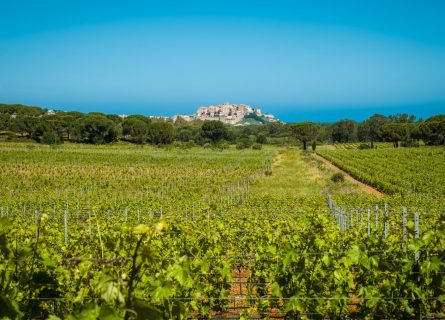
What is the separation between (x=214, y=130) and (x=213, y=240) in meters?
101

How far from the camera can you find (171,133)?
315 ft

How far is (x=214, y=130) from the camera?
107500 millimetres

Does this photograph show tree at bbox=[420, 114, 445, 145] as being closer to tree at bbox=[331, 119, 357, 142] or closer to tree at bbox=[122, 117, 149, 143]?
tree at bbox=[331, 119, 357, 142]

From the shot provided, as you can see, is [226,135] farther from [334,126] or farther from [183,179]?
[183,179]

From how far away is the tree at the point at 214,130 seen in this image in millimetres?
107500

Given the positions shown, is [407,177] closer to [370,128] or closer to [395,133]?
[395,133]

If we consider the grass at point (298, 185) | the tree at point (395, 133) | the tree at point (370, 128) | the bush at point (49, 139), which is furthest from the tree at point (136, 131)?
the tree at point (370, 128)

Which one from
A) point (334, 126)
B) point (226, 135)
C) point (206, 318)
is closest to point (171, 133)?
point (226, 135)

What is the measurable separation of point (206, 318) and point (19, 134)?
95667 mm

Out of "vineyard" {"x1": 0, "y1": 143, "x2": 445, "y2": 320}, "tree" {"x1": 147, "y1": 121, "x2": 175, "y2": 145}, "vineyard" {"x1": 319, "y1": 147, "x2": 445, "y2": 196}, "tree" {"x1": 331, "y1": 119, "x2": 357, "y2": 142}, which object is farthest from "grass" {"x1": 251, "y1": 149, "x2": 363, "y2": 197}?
"tree" {"x1": 331, "y1": 119, "x2": 357, "y2": 142}

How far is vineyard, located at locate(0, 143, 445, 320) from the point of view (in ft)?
12.3

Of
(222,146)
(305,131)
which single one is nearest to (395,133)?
(305,131)

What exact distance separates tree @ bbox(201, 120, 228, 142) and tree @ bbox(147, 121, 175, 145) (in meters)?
14.5

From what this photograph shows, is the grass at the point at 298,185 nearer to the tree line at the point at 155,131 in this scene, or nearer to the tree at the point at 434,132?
the tree at the point at 434,132
